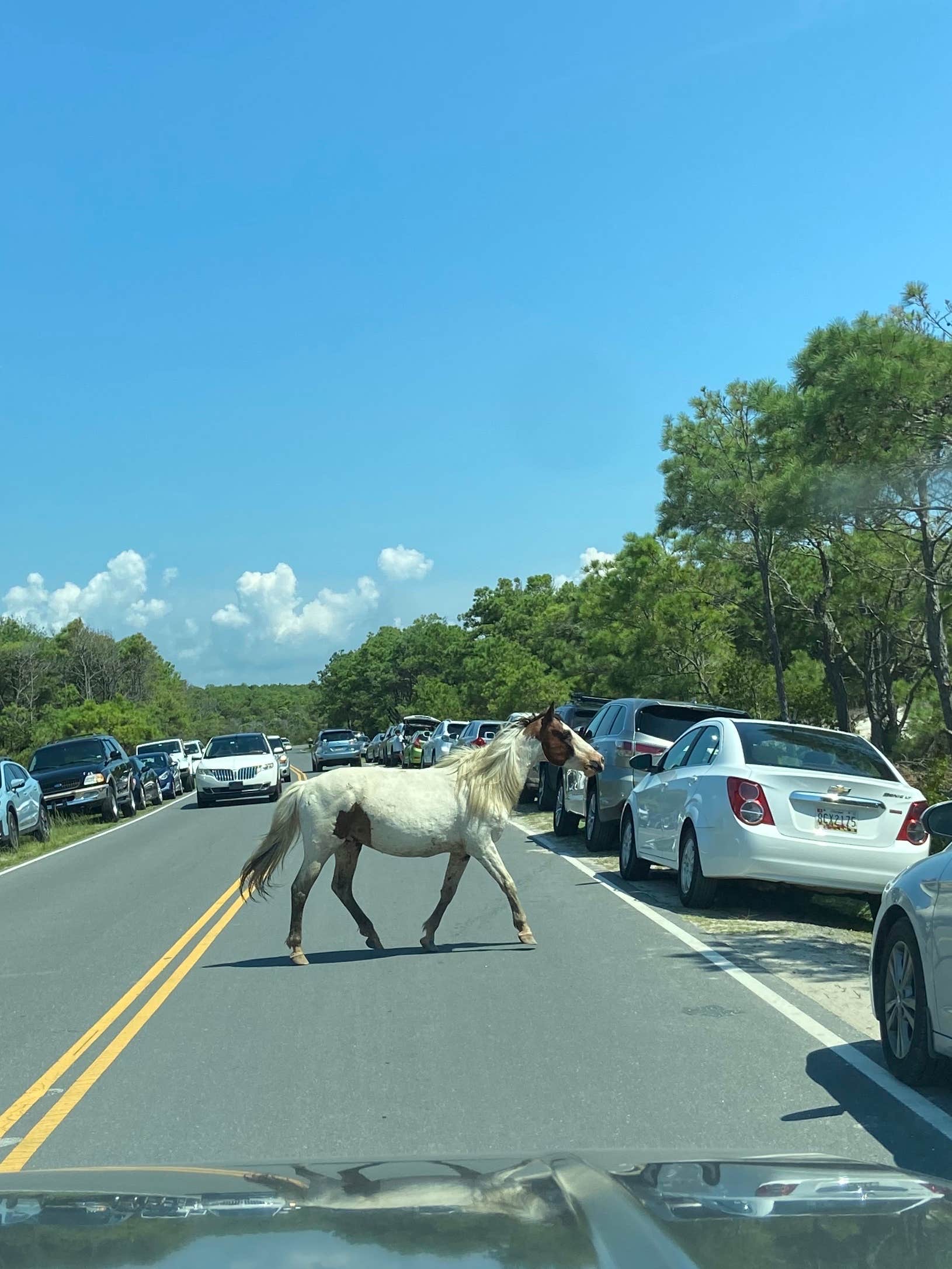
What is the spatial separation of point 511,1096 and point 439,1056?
3.01 ft

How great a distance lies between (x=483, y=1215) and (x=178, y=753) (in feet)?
157

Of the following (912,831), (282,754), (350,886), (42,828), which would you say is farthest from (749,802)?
(282,754)

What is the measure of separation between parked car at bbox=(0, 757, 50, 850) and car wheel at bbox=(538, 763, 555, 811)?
917cm

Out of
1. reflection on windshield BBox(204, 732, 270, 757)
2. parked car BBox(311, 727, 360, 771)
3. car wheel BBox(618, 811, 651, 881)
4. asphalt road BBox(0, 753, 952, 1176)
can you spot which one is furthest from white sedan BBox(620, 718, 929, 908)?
parked car BBox(311, 727, 360, 771)

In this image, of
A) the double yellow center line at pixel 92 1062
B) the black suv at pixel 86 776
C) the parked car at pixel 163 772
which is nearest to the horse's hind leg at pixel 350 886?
the double yellow center line at pixel 92 1062

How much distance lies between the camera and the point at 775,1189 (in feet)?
12.5

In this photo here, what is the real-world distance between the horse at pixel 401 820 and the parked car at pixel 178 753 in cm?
3715

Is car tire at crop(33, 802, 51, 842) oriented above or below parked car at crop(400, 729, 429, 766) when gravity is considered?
below

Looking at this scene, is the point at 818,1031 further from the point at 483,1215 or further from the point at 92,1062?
the point at 483,1215

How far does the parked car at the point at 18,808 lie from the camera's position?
73.7 feet

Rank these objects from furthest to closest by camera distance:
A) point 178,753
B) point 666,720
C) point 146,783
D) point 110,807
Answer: point 178,753, point 146,783, point 110,807, point 666,720

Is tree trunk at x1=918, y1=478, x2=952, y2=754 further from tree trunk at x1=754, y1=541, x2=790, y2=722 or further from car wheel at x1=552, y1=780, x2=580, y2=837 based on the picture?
car wheel at x1=552, y1=780, x2=580, y2=837

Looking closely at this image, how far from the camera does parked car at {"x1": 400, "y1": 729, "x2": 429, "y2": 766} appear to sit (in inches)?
1763

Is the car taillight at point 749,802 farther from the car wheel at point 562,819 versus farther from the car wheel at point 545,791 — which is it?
the car wheel at point 545,791
